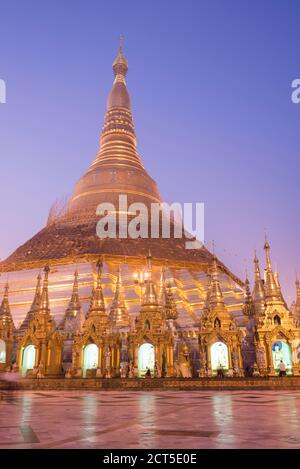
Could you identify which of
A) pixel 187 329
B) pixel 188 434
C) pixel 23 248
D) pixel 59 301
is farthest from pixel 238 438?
pixel 23 248

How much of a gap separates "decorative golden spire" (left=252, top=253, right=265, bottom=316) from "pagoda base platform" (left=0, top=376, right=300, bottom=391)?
34.8 ft

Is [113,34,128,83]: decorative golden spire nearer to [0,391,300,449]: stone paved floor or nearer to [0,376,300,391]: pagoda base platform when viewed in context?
[0,376,300,391]: pagoda base platform

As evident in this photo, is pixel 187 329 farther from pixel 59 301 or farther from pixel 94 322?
pixel 59 301

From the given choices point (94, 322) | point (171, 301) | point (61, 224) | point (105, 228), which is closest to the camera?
point (94, 322)

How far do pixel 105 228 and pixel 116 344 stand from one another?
2008 centimetres

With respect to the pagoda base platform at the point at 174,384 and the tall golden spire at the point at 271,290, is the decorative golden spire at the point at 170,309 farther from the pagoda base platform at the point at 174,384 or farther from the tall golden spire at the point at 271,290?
the pagoda base platform at the point at 174,384

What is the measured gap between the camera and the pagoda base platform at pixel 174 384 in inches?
692

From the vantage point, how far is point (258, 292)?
102 feet

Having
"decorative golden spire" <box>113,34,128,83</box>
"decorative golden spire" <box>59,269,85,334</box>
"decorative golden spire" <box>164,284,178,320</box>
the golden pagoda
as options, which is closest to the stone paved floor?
the golden pagoda

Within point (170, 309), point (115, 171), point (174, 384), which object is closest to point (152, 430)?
point (174, 384)

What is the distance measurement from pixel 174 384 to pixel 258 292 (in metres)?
14.7

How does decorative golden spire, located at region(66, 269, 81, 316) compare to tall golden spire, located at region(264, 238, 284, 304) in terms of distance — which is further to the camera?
decorative golden spire, located at region(66, 269, 81, 316)

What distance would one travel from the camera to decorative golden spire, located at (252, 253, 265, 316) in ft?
95.7

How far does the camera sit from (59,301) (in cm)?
3325
